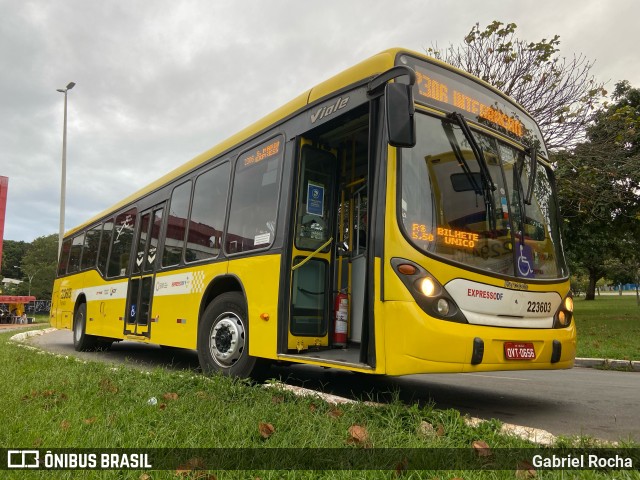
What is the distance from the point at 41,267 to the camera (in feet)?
189

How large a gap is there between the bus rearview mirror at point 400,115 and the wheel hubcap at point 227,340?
2.90m

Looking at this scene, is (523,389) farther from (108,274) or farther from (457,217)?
(108,274)

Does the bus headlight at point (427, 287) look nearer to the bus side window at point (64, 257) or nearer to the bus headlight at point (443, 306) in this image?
the bus headlight at point (443, 306)

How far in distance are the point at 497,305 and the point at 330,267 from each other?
192cm

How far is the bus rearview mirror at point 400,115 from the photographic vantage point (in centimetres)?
400

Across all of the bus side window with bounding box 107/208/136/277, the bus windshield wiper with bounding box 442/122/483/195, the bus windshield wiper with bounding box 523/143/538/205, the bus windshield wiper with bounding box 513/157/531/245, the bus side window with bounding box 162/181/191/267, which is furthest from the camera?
the bus side window with bounding box 107/208/136/277

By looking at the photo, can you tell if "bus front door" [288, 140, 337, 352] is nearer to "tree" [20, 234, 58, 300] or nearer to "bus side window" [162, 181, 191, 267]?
"bus side window" [162, 181, 191, 267]

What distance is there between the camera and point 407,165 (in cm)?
439

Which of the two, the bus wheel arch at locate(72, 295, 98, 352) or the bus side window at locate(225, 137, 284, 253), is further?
the bus wheel arch at locate(72, 295, 98, 352)

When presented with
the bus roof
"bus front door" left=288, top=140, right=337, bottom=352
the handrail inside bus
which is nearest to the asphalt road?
"bus front door" left=288, top=140, right=337, bottom=352

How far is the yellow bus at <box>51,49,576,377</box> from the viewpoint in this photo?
4098 mm

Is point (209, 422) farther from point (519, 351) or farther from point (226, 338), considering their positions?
point (519, 351)

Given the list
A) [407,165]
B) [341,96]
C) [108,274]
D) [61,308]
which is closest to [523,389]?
[407,165]

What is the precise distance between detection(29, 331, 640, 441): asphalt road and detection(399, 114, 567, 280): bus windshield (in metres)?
1.29
